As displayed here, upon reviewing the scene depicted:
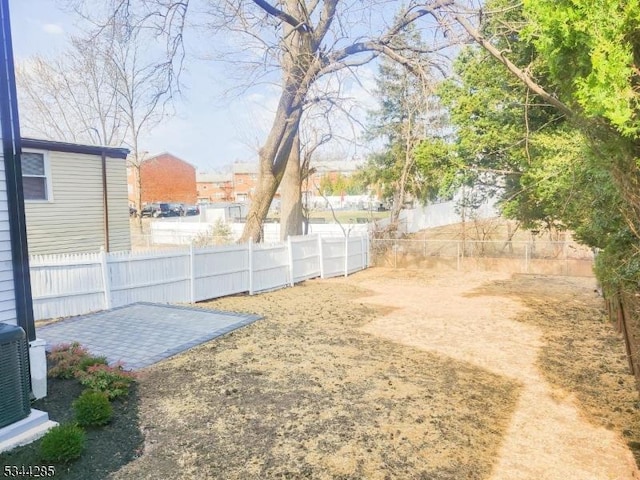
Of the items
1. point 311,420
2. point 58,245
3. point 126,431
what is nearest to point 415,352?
point 311,420

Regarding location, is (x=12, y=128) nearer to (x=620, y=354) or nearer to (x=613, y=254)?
(x=613, y=254)

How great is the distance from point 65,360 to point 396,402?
3.55 metres

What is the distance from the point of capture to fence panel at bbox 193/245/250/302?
30.7 feet

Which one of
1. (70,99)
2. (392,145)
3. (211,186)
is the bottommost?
(392,145)

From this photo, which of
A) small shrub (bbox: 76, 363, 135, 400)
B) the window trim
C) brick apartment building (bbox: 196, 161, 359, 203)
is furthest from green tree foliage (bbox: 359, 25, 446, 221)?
A: brick apartment building (bbox: 196, 161, 359, 203)

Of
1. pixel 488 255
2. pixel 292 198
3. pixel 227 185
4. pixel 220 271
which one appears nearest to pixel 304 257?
pixel 292 198

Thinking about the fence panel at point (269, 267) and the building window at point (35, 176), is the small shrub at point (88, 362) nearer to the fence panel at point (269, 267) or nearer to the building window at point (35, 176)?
the fence panel at point (269, 267)

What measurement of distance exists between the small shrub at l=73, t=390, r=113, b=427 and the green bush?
40cm

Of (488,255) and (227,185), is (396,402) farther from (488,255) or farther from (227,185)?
(227,185)

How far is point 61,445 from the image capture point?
296cm

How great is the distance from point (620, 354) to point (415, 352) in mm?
2793

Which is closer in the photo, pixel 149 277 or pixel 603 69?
pixel 603 69

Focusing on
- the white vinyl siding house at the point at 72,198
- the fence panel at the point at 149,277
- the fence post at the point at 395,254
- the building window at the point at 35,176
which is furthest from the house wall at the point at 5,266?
the fence post at the point at 395,254

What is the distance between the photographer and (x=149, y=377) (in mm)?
4758
